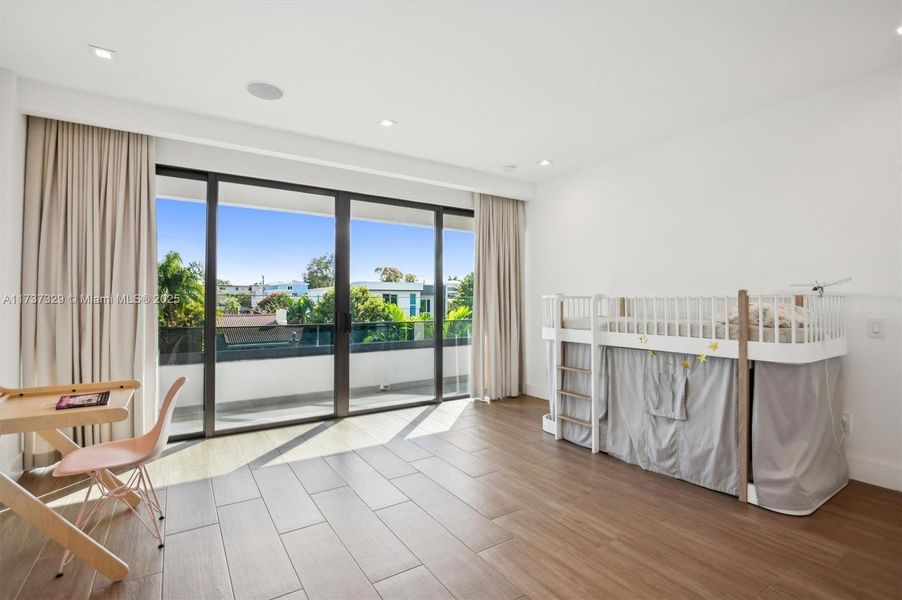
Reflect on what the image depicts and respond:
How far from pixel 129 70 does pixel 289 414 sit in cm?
294

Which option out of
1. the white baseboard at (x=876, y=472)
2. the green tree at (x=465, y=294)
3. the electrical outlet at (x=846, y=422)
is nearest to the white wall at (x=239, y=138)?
the green tree at (x=465, y=294)

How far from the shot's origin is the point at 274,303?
402 centimetres

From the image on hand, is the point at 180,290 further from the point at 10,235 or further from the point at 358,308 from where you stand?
the point at 358,308

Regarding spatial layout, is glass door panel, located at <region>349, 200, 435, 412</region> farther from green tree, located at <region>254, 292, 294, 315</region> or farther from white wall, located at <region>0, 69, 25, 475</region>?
white wall, located at <region>0, 69, 25, 475</region>

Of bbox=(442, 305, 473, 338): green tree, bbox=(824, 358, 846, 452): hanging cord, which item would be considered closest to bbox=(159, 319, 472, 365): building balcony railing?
bbox=(442, 305, 473, 338): green tree

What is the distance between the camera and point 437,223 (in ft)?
16.2

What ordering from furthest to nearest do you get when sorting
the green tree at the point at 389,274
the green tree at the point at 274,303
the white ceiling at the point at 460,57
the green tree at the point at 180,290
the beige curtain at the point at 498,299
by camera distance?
the beige curtain at the point at 498,299
the green tree at the point at 389,274
the green tree at the point at 274,303
the green tree at the point at 180,290
the white ceiling at the point at 460,57

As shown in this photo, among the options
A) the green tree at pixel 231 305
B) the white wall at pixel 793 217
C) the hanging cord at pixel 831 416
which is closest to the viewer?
the hanging cord at pixel 831 416

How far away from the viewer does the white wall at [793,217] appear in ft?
8.92

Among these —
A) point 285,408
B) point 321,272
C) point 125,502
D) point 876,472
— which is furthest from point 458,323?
point 876,472

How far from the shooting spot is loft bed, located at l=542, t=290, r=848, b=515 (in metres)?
2.42

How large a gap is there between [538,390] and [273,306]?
3.16 meters

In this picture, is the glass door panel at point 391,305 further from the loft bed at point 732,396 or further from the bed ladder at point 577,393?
the loft bed at point 732,396

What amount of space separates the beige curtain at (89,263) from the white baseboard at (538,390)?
12.7 feet
